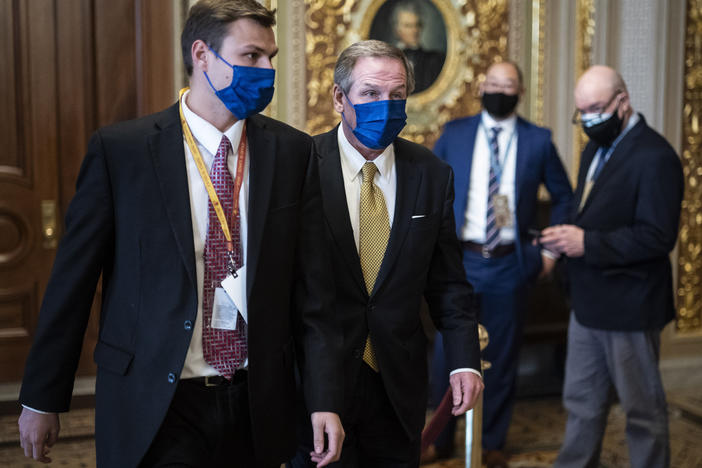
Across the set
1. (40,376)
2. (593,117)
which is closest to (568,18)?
(593,117)

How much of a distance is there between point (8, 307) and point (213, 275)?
3293mm

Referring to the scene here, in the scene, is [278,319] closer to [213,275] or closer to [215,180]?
[213,275]

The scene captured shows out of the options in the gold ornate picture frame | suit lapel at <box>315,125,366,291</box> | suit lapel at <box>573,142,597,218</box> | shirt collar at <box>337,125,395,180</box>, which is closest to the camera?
suit lapel at <box>315,125,366,291</box>

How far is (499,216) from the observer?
4410 mm

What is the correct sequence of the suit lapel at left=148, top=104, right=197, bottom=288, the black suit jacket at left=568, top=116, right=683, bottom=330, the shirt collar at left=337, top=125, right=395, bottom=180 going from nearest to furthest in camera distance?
the suit lapel at left=148, top=104, right=197, bottom=288 < the shirt collar at left=337, top=125, right=395, bottom=180 < the black suit jacket at left=568, top=116, right=683, bottom=330

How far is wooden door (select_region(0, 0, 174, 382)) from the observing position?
460 centimetres

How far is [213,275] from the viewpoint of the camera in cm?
188

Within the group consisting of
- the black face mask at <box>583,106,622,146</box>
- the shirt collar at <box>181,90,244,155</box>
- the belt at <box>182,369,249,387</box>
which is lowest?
the belt at <box>182,369,249,387</box>

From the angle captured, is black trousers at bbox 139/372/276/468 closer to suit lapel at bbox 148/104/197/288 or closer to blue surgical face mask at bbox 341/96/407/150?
suit lapel at bbox 148/104/197/288

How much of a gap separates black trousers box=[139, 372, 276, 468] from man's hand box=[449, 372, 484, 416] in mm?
696

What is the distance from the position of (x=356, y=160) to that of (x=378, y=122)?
13cm

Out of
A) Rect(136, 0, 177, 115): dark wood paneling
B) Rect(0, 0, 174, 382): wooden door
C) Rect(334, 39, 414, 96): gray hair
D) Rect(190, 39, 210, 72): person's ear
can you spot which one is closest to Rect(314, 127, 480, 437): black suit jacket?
Rect(334, 39, 414, 96): gray hair

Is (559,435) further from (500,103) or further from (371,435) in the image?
(371,435)

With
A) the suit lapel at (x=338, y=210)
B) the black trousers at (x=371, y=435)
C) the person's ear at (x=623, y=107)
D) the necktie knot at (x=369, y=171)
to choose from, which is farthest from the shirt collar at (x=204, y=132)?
the person's ear at (x=623, y=107)
